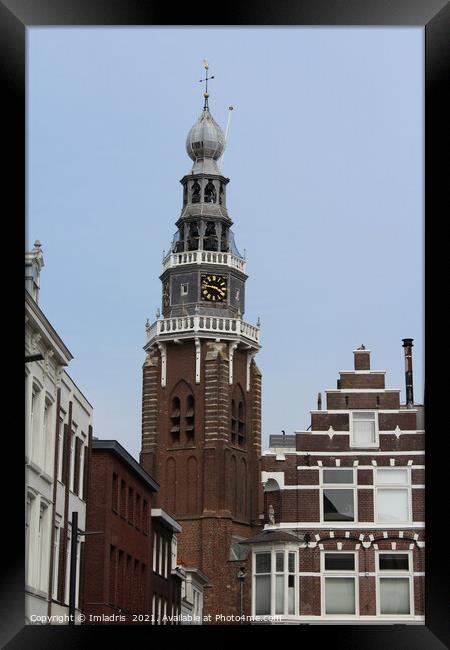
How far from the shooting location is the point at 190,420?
66.8m

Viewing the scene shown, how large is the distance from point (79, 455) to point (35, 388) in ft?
18.7

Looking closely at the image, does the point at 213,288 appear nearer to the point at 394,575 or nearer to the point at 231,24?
the point at 394,575

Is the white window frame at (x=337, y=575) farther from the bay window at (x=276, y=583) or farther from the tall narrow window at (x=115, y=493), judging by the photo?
the tall narrow window at (x=115, y=493)

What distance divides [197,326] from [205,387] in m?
3.55

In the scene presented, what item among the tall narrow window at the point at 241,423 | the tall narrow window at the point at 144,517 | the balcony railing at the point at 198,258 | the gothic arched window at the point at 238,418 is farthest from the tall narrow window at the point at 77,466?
the balcony railing at the point at 198,258

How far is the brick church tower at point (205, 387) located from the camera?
64250 mm

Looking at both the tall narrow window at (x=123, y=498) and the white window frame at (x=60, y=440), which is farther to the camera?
the tall narrow window at (x=123, y=498)

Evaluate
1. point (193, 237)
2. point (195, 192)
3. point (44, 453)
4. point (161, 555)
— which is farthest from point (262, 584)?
point (195, 192)

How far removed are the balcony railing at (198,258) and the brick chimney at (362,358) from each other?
122 feet

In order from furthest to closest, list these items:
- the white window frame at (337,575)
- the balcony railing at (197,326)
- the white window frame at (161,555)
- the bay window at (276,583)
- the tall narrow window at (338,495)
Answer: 1. the balcony railing at (197,326)
2. the white window frame at (161,555)
3. the tall narrow window at (338,495)
4. the bay window at (276,583)
5. the white window frame at (337,575)
